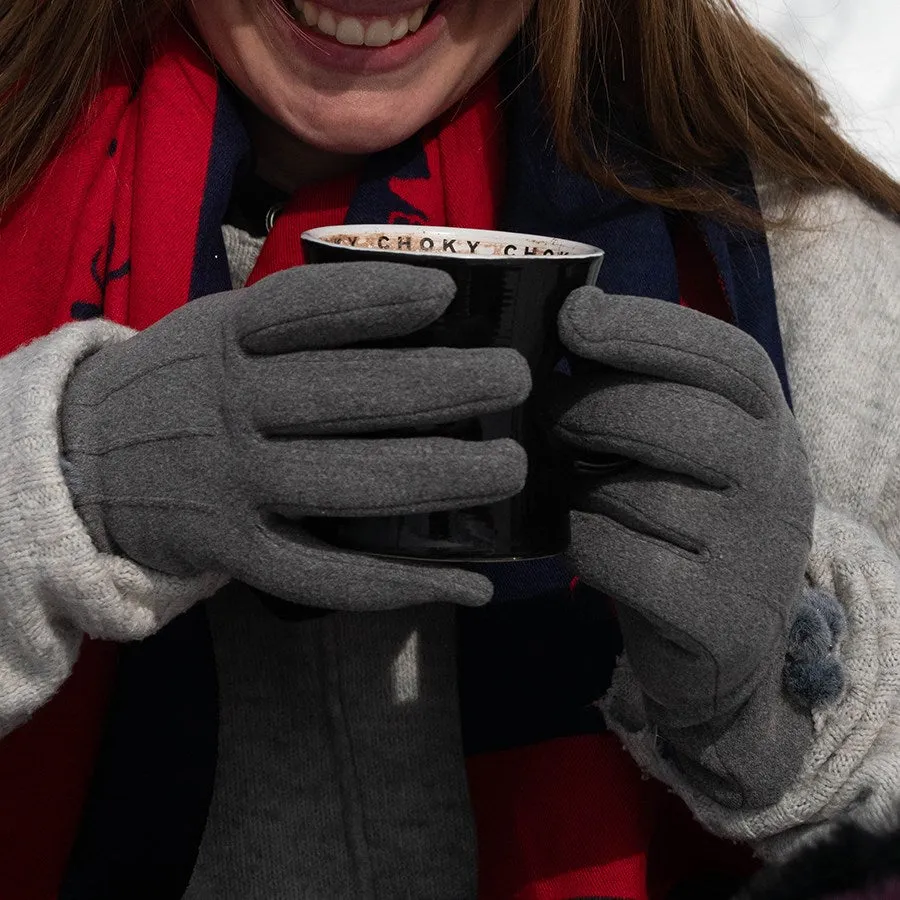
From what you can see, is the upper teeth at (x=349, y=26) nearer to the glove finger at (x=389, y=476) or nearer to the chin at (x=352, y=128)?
the chin at (x=352, y=128)

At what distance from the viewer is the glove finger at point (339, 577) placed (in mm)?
743

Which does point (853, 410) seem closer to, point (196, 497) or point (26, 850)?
point (196, 497)

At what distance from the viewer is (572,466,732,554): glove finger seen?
0.78 m

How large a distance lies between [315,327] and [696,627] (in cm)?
32

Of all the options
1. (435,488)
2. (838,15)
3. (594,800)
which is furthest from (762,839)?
(838,15)

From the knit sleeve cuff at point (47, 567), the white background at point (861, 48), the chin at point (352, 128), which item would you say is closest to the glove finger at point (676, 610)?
the knit sleeve cuff at point (47, 567)

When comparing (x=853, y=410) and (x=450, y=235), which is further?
(x=853, y=410)

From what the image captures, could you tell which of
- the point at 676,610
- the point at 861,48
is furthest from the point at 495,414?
the point at 861,48

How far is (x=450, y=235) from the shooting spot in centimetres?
87

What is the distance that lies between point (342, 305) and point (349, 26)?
0.47 meters

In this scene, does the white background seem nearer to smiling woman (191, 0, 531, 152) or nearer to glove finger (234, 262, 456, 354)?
smiling woman (191, 0, 531, 152)

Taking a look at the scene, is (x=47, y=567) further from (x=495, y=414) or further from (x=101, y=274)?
(x=101, y=274)

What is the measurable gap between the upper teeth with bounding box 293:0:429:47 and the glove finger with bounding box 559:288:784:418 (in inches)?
17.4

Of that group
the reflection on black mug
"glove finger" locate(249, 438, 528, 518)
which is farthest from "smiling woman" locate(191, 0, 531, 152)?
"glove finger" locate(249, 438, 528, 518)
